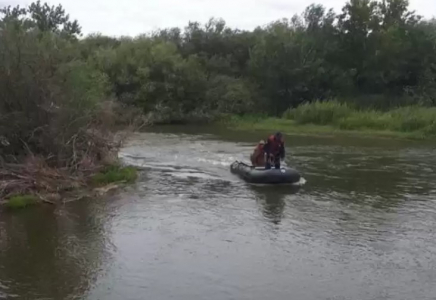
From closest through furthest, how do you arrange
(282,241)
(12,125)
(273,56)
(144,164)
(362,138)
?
1. (282,241)
2. (12,125)
3. (144,164)
4. (362,138)
5. (273,56)

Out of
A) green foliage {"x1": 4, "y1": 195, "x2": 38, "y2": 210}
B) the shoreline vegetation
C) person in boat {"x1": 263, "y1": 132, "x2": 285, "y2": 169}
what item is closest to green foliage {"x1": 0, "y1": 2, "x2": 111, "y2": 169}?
green foliage {"x1": 4, "y1": 195, "x2": 38, "y2": 210}

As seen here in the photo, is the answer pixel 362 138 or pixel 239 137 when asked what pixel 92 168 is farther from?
pixel 362 138

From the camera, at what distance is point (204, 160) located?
2830cm

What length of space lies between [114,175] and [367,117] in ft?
85.0

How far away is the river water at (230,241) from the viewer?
11938 mm

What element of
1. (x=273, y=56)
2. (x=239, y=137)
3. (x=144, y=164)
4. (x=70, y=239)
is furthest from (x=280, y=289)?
(x=273, y=56)

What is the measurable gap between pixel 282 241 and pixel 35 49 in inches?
437

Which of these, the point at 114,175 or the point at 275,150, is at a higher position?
the point at 275,150

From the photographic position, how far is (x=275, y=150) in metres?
22.4

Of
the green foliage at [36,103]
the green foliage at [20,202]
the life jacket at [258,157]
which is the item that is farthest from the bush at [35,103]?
the life jacket at [258,157]

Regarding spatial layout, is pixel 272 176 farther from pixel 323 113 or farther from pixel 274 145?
pixel 323 113

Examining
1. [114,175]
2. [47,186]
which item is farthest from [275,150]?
[47,186]

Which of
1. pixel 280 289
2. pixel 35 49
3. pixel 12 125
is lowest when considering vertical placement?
pixel 280 289

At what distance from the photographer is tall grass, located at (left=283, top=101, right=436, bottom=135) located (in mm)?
41125
